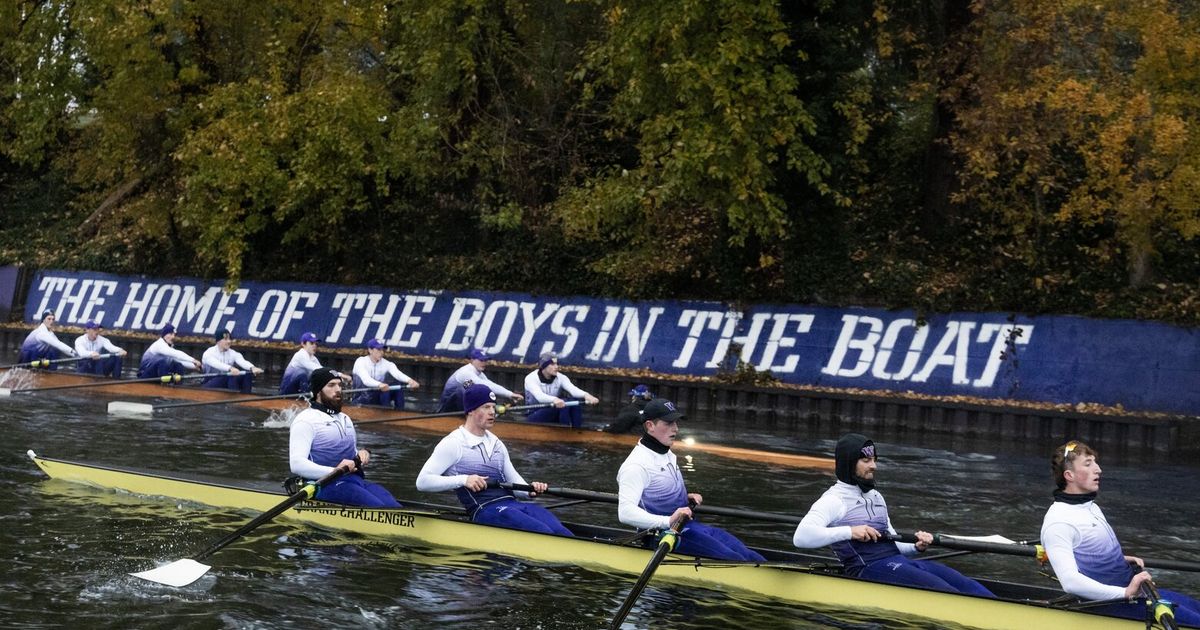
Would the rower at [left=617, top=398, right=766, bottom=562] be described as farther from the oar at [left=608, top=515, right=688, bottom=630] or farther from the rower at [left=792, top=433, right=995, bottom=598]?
the rower at [left=792, top=433, right=995, bottom=598]

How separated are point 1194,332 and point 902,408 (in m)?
5.87

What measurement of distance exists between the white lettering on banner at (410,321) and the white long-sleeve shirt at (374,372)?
8814 mm

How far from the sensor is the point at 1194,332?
2591 cm

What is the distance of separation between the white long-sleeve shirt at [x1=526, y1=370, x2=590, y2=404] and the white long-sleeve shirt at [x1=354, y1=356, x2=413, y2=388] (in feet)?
9.55

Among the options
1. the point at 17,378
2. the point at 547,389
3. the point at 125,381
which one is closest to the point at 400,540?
the point at 547,389

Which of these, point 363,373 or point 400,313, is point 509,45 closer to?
point 400,313

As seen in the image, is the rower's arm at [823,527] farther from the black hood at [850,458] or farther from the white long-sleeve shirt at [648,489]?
the white long-sleeve shirt at [648,489]

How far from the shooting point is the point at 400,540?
562 inches

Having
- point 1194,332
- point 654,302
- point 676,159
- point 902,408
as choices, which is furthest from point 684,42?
point 1194,332

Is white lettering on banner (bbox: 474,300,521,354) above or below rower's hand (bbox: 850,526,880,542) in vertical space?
above

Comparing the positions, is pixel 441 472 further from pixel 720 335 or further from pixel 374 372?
pixel 720 335

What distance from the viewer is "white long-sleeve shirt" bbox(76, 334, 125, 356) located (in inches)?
1203

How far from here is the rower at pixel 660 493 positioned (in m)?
12.4

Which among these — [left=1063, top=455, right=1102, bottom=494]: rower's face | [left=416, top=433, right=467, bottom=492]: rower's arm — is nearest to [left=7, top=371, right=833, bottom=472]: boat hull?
[left=416, top=433, right=467, bottom=492]: rower's arm
